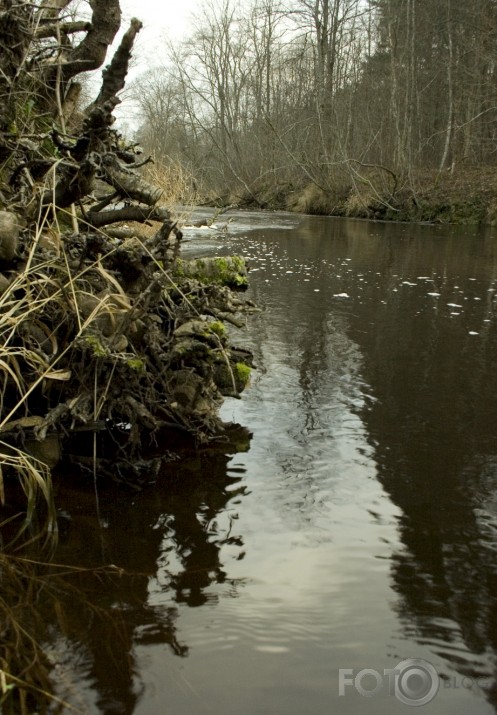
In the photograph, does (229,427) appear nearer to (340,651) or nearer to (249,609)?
(249,609)

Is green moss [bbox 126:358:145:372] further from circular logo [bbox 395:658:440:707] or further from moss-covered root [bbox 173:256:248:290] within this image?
circular logo [bbox 395:658:440:707]

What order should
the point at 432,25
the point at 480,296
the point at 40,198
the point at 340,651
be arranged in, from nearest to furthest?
1. the point at 340,651
2. the point at 40,198
3. the point at 480,296
4. the point at 432,25

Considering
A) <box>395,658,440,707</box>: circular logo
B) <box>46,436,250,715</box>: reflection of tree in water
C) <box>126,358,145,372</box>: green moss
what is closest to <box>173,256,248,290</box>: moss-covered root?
<box>126,358,145,372</box>: green moss

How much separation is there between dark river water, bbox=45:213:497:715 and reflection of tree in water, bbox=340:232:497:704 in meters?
0.01

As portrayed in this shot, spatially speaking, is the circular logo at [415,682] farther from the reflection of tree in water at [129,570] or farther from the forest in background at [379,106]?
the forest in background at [379,106]

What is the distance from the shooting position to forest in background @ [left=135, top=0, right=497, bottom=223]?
26.2 m

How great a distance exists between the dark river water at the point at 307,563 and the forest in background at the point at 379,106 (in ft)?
63.4

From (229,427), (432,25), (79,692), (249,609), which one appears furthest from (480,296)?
(432,25)

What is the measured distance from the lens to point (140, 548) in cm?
295

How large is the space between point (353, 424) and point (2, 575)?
2.73 meters

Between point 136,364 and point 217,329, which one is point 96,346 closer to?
point 136,364

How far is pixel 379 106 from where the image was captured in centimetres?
2948

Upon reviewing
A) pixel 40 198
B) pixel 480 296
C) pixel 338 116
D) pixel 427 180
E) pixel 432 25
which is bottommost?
pixel 480 296

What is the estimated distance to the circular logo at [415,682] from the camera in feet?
7.09
